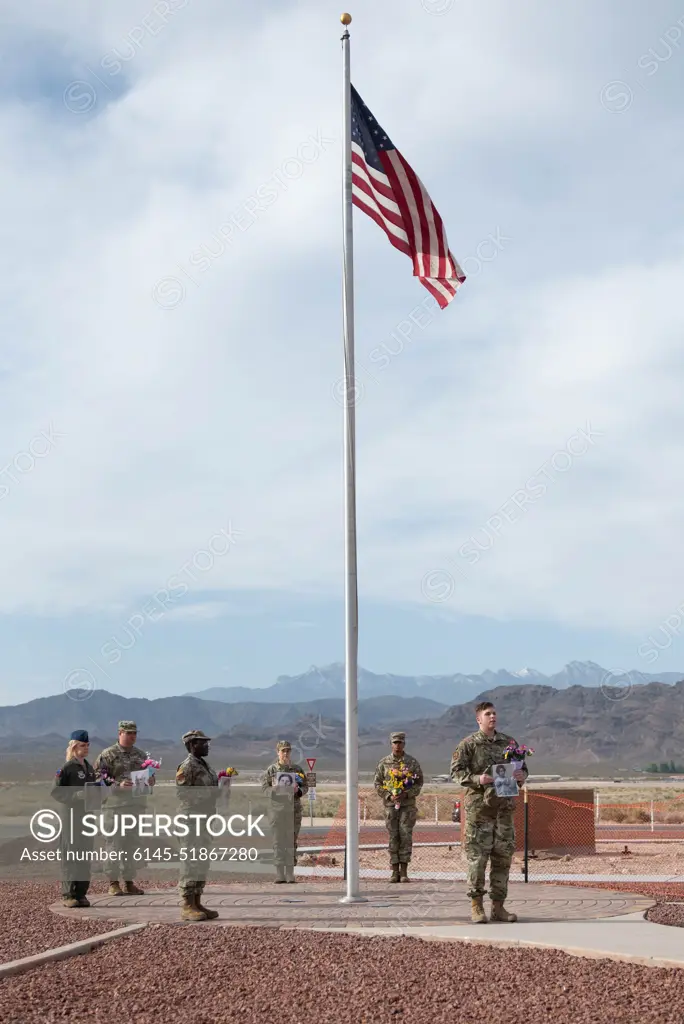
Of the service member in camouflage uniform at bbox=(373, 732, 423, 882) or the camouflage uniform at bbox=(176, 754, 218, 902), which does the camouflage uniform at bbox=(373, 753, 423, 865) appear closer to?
the service member in camouflage uniform at bbox=(373, 732, 423, 882)

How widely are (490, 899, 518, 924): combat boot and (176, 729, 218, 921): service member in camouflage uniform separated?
2.57 metres

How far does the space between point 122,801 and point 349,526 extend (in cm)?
395

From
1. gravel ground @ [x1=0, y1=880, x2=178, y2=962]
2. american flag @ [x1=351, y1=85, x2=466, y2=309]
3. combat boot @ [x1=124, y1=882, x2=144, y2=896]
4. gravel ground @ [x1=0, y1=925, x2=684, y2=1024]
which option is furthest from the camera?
american flag @ [x1=351, y1=85, x2=466, y2=309]

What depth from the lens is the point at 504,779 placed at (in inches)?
401

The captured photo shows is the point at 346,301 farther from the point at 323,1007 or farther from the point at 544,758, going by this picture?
the point at 544,758

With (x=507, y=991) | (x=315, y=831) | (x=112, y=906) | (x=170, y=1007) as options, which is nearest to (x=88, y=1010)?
(x=170, y=1007)

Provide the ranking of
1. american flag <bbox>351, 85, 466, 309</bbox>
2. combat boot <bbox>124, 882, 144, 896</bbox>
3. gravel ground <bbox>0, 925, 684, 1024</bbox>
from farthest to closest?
american flag <bbox>351, 85, 466, 309</bbox>, combat boot <bbox>124, 882, 144, 896</bbox>, gravel ground <bbox>0, 925, 684, 1024</bbox>

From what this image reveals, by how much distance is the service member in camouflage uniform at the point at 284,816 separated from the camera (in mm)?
14508

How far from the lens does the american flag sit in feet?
44.2

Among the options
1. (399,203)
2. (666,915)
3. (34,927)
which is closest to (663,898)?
(666,915)

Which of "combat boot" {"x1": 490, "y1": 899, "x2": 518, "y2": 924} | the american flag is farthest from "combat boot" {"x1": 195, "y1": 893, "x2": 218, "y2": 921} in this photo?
the american flag

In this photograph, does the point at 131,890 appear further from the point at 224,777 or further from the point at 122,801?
the point at 224,777

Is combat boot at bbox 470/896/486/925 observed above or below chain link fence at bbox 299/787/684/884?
above

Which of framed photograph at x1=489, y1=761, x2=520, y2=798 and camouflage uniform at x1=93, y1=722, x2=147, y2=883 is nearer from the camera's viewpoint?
framed photograph at x1=489, y1=761, x2=520, y2=798
